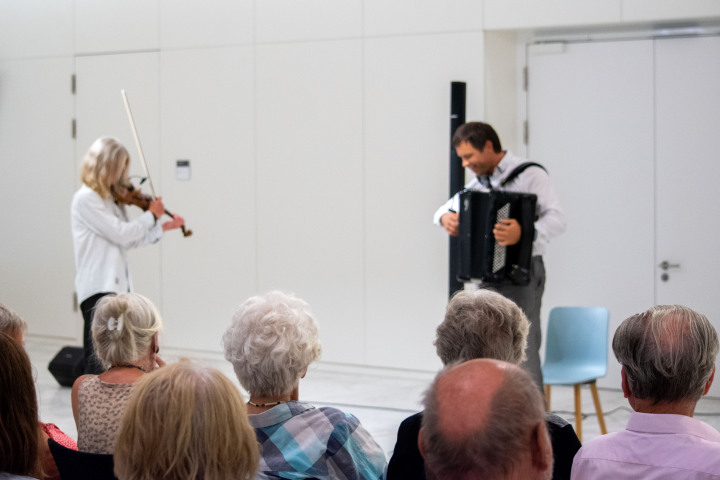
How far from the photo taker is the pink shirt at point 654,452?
70.6 inches

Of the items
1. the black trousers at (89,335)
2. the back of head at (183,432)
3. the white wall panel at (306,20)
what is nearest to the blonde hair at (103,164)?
the black trousers at (89,335)

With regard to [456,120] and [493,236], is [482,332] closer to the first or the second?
[493,236]

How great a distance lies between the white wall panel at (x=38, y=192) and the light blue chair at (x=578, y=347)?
13.0 feet

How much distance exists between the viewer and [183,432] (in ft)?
4.86

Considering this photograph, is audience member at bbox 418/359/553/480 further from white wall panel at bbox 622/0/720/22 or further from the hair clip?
white wall panel at bbox 622/0/720/22

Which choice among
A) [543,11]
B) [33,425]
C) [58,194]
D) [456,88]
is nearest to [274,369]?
[33,425]

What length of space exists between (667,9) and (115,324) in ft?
12.3

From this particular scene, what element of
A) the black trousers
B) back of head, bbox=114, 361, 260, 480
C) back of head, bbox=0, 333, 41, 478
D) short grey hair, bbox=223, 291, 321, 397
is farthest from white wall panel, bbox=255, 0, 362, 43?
back of head, bbox=114, 361, 260, 480

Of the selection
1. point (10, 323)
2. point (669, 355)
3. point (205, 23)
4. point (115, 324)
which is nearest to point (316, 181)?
point (205, 23)

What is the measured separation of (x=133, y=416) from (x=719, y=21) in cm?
464

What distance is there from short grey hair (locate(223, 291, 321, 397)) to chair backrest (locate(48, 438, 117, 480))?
366 millimetres

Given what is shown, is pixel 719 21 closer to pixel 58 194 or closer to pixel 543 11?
pixel 543 11

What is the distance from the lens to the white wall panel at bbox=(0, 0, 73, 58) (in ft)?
22.5

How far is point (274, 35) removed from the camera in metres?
6.18
